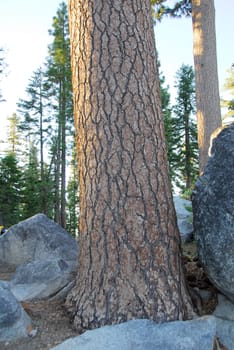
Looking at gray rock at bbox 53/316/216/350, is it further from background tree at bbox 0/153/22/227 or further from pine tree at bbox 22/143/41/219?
background tree at bbox 0/153/22/227

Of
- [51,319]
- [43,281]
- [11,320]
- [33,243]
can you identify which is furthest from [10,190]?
[11,320]

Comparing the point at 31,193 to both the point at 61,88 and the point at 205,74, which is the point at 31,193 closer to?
the point at 61,88

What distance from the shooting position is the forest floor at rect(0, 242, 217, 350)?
81.5 inches

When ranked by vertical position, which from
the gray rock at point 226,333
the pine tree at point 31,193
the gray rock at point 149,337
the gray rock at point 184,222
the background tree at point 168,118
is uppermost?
the background tree at point 168,118

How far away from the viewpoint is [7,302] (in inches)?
86.9

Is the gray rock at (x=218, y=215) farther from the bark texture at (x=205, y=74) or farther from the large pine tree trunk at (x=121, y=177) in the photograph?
the bark texture at (x=205, y=74)

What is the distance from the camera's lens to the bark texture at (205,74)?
681 centimetres

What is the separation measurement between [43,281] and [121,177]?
143 cm

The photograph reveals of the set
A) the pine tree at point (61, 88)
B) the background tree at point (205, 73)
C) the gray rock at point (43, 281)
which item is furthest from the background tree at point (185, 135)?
the gray rock at point (43, 281)

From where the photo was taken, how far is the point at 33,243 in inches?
188

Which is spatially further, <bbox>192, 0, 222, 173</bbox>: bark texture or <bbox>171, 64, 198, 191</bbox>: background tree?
<bbox>171, 64, 198, 191</bbox>: background tree

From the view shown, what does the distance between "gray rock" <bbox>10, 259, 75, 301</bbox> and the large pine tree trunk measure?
0.50 metres

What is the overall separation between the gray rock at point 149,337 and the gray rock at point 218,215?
0.34 meters

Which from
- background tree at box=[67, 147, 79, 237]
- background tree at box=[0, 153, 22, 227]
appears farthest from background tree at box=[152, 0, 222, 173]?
background tree at box=[67, 147, 79, 237]
